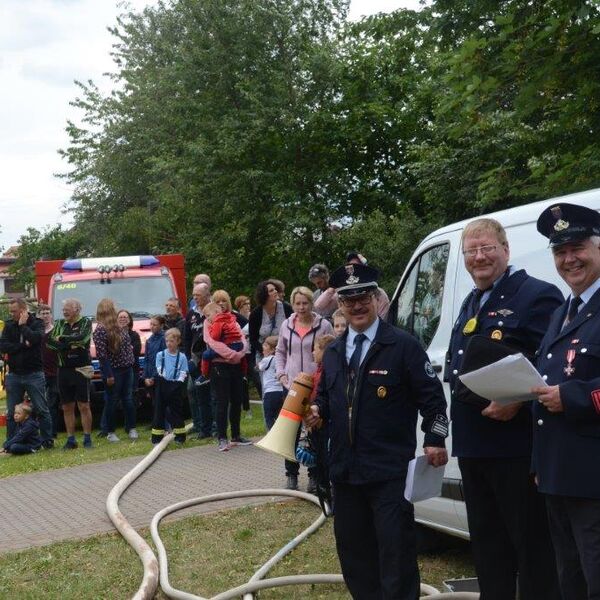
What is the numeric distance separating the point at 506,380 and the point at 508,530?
3.30 ft

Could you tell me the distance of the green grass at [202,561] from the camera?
6.71 metres

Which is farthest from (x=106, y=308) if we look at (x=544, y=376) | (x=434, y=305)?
(x=544, y=376)

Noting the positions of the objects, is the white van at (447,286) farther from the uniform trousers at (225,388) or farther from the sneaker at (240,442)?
the sneaker at (240,442)

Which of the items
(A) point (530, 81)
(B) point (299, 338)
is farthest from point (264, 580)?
(A) point (530, 81)

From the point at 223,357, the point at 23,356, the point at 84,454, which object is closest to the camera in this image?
the point at 223,357

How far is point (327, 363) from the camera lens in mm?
5309

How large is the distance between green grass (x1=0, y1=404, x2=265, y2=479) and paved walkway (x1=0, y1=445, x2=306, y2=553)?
40 cm

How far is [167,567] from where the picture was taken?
23.1ft

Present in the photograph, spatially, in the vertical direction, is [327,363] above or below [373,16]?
below

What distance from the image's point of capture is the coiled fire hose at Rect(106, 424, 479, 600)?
20.0 ft

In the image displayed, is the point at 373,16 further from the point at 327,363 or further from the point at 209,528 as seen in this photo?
the point at 327,363

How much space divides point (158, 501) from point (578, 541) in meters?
6.42

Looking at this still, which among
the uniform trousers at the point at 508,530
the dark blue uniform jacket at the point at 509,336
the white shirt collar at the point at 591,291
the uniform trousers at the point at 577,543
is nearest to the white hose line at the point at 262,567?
the uniform trousers at the point at 508,530

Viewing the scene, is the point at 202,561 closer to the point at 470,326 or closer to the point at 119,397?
the point at 470,326
